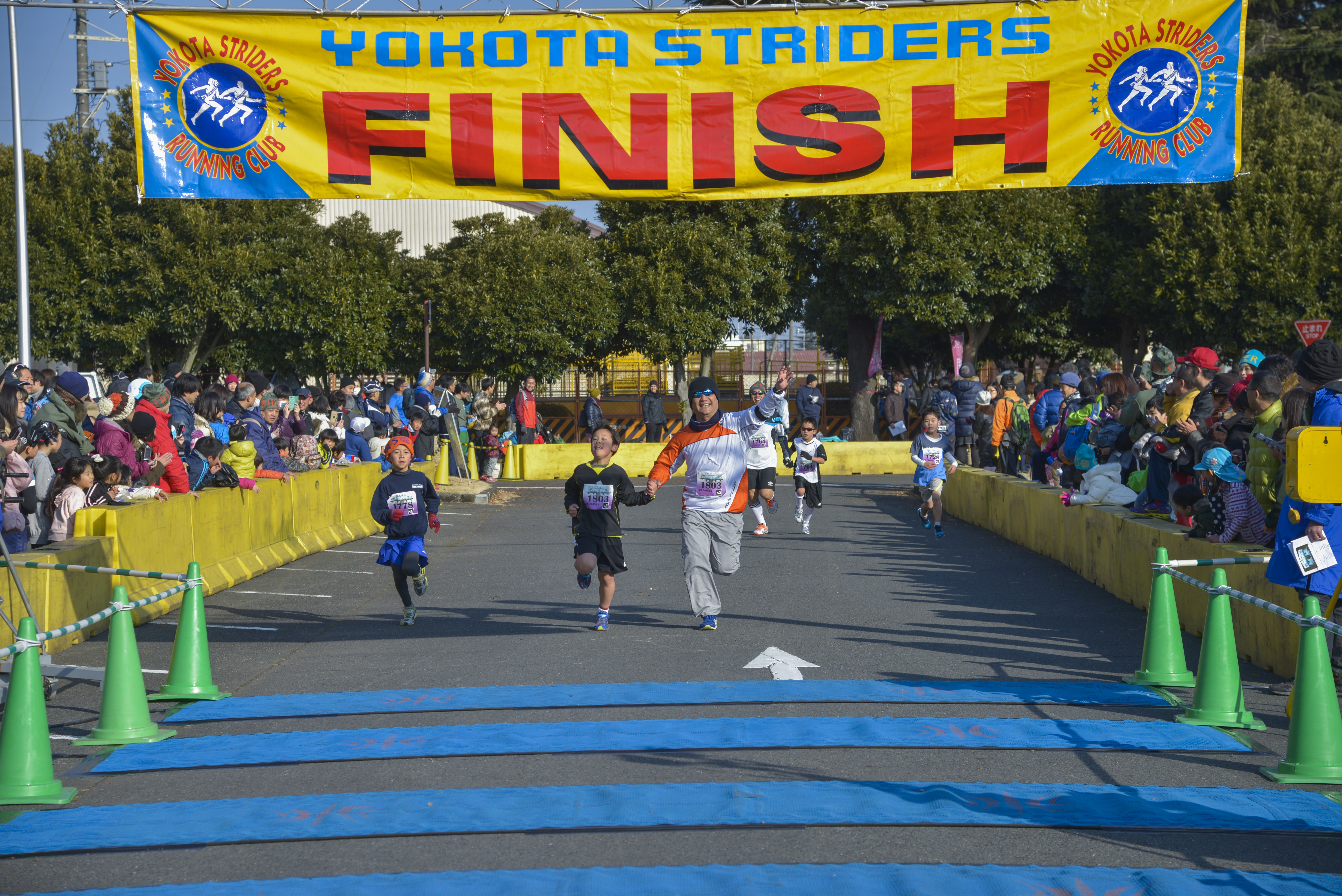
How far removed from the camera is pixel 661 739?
6.82 metres

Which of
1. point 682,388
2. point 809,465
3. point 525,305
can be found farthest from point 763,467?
point 682,388

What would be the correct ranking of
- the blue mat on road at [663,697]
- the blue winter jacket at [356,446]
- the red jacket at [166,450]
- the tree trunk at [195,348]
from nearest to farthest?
the blue mat on road at [663,697] → the red jacket at [166,450] → the blue winter jacket at [356,446] → the tree trunk at [195,348]


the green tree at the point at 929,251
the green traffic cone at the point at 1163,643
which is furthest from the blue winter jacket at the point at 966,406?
the green traffic cone at the point at 1163,643

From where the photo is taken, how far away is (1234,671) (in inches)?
285

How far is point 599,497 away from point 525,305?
2623cm

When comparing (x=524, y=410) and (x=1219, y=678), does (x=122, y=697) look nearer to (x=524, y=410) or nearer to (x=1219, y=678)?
(x=1219, y=678)

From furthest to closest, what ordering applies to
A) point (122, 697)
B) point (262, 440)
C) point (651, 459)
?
point (651, 459) < point (262, 440) < point (122, 697)

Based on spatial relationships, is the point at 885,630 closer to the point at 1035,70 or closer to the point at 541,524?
the point at 1035,70

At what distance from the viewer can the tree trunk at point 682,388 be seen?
3750 centimetres

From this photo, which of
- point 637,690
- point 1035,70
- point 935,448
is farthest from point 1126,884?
point 935,448

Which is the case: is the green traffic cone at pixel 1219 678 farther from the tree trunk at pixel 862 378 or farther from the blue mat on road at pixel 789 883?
the tree trunk at pixel 862 378

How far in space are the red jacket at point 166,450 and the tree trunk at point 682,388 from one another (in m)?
24.7

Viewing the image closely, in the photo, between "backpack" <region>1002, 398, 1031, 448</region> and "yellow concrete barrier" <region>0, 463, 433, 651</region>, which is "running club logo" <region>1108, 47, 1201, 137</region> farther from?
"yellow concrete barrier" <region>0, 463, 433, 651</region>

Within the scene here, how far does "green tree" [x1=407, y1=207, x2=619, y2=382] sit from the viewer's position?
117 feet
